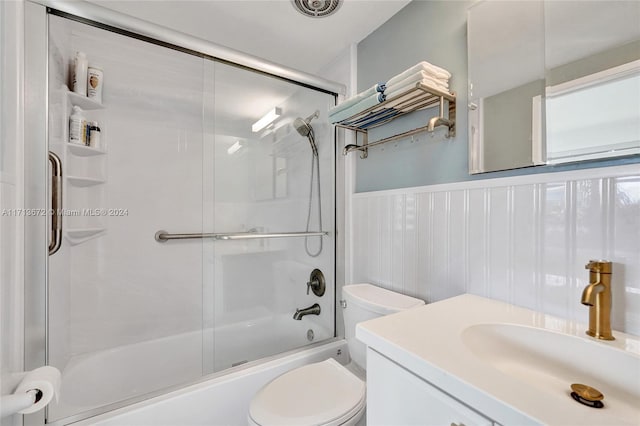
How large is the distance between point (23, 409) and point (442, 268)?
139 centimetres

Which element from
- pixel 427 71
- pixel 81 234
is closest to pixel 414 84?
pixel 427 71

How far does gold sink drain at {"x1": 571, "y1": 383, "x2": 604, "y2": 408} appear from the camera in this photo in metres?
0.52

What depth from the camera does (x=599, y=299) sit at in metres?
0.66

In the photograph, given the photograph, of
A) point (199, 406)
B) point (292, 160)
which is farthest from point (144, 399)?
point (292, 160)

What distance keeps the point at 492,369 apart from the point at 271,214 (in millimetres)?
1477

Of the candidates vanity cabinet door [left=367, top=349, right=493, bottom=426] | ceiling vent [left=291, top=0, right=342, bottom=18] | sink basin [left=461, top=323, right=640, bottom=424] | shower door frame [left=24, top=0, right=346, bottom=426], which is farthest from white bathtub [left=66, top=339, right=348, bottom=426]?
ceiling vent [left=291, top=0, right=342, bottom=18]

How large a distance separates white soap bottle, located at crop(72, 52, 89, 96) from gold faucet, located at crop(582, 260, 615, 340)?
2182mm

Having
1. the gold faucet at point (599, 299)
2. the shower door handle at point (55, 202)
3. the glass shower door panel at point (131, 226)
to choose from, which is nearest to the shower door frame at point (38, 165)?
the shower door handle at point (55, 202)

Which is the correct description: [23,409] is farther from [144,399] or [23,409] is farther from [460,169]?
[460,169]

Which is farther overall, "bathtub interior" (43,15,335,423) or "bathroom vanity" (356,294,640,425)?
"bathtub interior" (43,15,335,423)

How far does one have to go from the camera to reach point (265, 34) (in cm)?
163

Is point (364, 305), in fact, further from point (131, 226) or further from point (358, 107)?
point (131, 226)

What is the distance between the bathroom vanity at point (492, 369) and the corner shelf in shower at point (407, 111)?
2.41 feet

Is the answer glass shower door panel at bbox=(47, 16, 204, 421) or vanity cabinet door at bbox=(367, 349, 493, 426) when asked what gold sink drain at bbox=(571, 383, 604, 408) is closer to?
vanity cabinet door at bbox=(367, 349, 493, 426)
